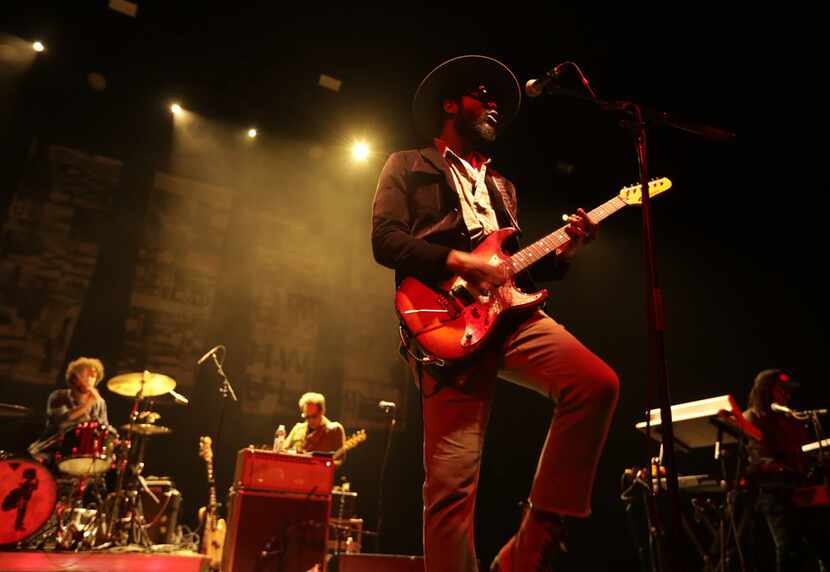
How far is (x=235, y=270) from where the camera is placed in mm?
8211

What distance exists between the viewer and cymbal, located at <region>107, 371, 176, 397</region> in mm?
6699

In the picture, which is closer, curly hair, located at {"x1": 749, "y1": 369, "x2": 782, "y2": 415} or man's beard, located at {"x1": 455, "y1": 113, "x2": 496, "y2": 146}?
man's beard, located at {"x1": 455, "y1": 113, "x2": 496, "y2": 146}

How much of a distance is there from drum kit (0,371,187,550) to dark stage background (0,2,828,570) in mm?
745

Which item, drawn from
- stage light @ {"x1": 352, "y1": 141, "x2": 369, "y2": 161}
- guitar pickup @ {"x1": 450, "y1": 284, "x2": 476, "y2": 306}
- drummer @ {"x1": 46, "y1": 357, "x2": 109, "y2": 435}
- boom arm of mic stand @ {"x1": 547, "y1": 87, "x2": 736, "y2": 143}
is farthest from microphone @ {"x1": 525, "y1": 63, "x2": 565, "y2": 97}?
stage light @ {"x1": 352, "y1": 141, "x2": 369, "y2": 161}

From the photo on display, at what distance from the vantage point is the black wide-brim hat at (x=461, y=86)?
305cm

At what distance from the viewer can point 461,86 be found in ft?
10.1

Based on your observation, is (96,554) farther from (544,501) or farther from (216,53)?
(216,53)

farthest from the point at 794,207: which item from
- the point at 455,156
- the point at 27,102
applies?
the point at 27,102

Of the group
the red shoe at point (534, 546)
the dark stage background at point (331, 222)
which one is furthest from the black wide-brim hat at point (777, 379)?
the red shoe at point (534, 546)

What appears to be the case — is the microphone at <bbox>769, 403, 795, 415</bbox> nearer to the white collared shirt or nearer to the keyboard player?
the keyboard player

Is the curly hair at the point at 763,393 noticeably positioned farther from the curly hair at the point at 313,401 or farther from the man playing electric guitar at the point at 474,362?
the curly hair at the point at 313,401

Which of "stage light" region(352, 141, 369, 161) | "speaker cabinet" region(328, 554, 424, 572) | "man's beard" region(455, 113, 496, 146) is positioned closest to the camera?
"man's beard" region(455, 113, 496, 146)

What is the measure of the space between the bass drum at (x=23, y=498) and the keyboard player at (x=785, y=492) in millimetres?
6294

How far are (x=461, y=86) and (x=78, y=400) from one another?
5813 millimetres
